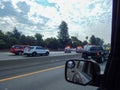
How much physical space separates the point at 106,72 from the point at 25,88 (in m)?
6.47

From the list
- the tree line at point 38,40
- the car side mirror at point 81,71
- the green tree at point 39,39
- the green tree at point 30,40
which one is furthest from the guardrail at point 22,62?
the green tree at point 39,39

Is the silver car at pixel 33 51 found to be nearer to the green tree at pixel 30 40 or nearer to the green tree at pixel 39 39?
the green tree at pixel 30 40

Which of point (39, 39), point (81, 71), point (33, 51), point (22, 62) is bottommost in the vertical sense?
point (22, 62)

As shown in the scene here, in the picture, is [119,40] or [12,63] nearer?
[119,40]

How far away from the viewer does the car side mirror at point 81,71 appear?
2.41 meters

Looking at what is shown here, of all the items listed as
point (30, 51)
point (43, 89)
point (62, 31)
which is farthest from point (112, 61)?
point (62, 31)

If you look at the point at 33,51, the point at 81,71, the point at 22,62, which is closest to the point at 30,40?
the point at 33,51

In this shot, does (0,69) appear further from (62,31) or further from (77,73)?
(62,31)

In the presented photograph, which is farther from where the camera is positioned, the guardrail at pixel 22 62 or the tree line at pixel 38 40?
the tree line at pixel 38 40

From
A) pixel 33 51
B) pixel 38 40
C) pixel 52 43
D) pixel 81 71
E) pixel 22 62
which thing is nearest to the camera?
pixel 81 71

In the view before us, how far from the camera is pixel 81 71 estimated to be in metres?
2.91

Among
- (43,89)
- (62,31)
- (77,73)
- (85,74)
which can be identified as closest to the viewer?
(85,74)

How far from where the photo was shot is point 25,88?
27.4 ft

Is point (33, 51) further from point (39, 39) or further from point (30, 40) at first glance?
point (39, 39)
